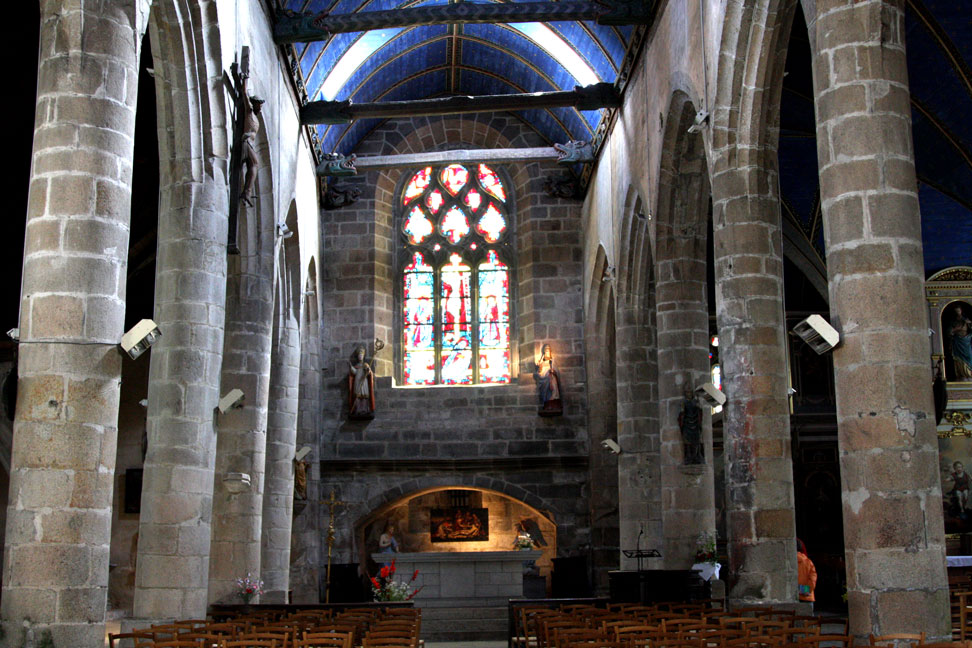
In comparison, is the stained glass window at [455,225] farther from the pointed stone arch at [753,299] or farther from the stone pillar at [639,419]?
the pointed stone arch at [753,299]

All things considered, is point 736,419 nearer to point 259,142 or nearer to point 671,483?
point 671,483

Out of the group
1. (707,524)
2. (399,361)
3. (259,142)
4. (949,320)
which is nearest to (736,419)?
(707,524)

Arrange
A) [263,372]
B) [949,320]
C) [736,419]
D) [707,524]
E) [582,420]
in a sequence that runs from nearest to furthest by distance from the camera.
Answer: [736,419] < [263,372] < [707,524] < [949,320] < [582,420]

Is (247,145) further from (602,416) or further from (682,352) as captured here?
(602,416)

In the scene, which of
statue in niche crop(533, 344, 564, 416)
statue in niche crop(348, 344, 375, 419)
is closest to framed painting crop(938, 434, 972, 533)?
statue in niche crop(533, 344, 564, 416)

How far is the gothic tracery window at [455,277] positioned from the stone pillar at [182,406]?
12170 millimetres

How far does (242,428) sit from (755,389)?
639cm

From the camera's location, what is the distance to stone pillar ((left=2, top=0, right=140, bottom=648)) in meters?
7.36

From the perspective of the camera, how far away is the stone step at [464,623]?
16.6m

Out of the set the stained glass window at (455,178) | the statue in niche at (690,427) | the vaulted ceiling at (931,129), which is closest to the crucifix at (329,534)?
the stained glass window at (455,178)

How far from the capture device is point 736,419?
35.6 ft

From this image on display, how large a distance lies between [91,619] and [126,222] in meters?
2.79

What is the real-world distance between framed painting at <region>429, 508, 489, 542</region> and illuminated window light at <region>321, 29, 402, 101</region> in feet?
28.7

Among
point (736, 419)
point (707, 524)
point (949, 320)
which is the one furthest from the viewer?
point (949, 320)
